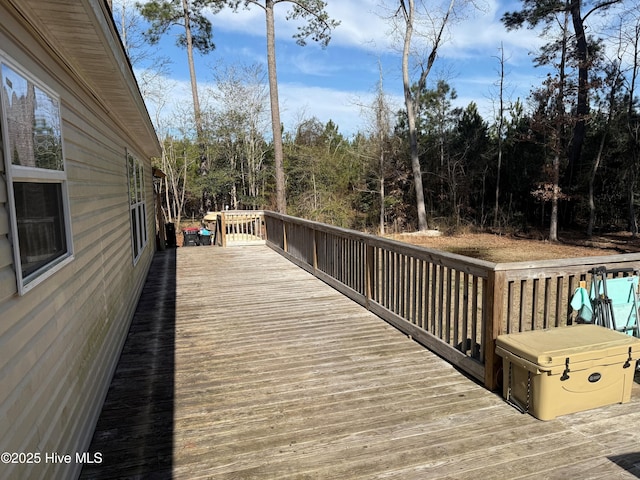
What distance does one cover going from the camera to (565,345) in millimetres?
2529

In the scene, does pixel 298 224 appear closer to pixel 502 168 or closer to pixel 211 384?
pixel 211 384

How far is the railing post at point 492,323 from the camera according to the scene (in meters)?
2.81

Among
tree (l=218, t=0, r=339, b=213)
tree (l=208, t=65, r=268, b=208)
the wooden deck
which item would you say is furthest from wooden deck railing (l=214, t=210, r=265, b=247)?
tree (l=208, t=65, r=268, b=208)

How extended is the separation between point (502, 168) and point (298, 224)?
43.4 ft

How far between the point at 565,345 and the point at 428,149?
1652cm

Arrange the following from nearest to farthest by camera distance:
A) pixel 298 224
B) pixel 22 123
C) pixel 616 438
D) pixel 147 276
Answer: pixel 22 123 < pixel 616 438 < pixel 147 276 < pixel 298 224

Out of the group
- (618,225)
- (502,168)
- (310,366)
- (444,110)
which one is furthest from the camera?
(444,110)

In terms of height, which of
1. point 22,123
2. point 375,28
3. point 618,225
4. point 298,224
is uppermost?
point 375,28

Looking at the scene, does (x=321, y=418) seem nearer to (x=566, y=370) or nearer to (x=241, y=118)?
(x=566, y=370)

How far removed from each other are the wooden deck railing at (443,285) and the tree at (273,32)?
17.4ft

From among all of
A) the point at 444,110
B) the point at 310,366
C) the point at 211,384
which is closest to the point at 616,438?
the point at 310,366

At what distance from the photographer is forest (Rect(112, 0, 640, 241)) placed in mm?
14484

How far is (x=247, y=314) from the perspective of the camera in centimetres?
485

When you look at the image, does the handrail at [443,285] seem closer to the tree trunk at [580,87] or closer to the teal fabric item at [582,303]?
the teal fabric item at [582,303]
